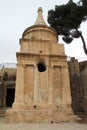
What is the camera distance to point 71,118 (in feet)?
44.9

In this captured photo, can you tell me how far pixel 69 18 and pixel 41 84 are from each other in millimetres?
9488

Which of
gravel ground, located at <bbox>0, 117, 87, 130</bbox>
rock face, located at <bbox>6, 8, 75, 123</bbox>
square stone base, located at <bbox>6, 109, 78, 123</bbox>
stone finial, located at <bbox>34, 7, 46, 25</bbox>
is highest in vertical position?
stone finial, located at <bbox>34, 7, 46, 25</bbox>

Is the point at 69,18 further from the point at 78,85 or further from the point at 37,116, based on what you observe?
the point at 37,116

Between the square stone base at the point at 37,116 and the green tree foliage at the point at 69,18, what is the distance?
9.91m

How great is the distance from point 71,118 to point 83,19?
460 inches

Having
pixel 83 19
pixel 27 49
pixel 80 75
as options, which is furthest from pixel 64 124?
pixel 83 19

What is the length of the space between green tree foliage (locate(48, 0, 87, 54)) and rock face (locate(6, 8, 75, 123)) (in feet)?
20.3

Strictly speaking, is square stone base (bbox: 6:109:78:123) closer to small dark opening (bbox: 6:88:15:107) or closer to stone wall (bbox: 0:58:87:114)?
stone wall (bbox: 0:58:87:114)

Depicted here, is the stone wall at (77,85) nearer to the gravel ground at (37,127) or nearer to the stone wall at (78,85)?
the stone wall at (78,85)

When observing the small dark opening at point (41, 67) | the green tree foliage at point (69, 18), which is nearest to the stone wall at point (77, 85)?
the green tree foliage at point (69, 18)

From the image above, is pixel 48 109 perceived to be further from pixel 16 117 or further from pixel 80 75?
pixel 80 75

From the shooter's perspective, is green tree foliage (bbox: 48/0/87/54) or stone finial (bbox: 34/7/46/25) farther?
green tree foliage (bbox: 48/0/87/54)

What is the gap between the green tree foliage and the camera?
22.0m

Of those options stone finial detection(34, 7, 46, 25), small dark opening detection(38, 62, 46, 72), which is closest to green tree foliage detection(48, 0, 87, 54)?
stone finial detection(34, 7, 46, 25)
